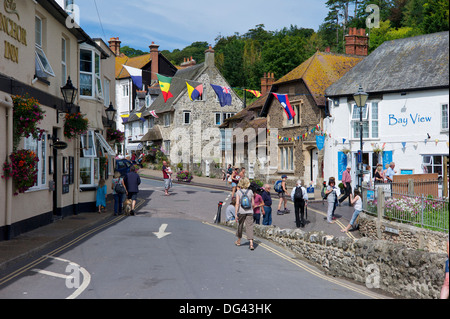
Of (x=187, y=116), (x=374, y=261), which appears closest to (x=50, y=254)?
(x=374, y=261)

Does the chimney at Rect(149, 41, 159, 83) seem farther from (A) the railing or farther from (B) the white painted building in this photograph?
(A) the railing

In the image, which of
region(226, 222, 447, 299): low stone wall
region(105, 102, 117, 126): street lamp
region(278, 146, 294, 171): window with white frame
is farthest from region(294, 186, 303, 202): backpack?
region(278, 146, 294, 171): window with white frame

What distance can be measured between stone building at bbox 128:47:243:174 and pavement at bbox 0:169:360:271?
26188 millimetres

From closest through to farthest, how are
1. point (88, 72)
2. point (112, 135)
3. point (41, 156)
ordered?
point (41, 156) < point (88, 72) < point (112, 135)

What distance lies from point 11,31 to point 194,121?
127 feet

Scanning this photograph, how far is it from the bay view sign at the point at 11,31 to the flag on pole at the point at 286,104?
19878 millimetres

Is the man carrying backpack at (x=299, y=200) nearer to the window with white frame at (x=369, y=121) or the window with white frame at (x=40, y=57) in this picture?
the window with white frame at (x=40, y=57)

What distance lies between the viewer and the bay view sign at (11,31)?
12.6 meters

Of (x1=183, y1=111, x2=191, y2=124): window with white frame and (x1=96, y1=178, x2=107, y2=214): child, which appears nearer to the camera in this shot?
(x1=96, y1=178, x2=107, y2=214): child

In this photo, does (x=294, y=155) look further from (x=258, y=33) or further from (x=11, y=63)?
(x=258, y=33)

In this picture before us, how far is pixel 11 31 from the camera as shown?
13.0 m

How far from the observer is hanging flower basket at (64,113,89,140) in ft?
59.0

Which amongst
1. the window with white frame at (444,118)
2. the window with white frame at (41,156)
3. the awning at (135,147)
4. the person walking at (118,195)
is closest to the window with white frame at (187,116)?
the awning at (135,147)

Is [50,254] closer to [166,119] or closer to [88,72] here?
[88,72]
